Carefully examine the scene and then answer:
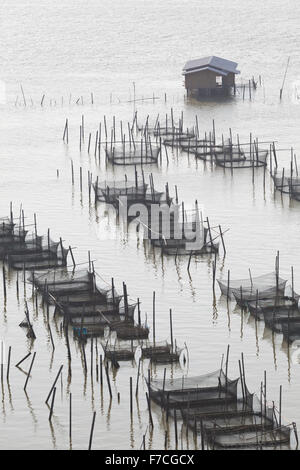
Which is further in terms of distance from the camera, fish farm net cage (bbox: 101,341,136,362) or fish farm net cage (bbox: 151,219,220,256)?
fish farm net cage (bbox: 151,219,220,256)

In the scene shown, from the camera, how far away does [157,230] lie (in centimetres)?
4709

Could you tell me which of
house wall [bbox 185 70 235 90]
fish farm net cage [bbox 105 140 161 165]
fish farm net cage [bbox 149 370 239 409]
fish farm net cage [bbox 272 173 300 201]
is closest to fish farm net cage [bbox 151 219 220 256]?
fish farm net cage [bbox 272 173 300 201]

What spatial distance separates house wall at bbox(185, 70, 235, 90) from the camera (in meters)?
78.5

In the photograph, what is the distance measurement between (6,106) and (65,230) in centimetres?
3386

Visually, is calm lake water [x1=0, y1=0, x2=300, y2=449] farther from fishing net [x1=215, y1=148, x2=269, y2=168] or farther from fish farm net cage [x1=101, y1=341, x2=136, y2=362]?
fishing net [x1=215, y1=148, x2=269, y2=168]

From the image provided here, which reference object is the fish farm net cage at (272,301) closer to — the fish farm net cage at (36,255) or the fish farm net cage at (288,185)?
the fish farm net cage at (36,255)

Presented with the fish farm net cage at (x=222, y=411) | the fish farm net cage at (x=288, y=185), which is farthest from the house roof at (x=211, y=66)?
the fish farm net cage at (x=222, y=411)

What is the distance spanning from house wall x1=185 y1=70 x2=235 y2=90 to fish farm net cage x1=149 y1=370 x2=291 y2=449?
46714mm

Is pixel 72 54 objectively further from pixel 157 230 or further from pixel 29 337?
pixel 29 337

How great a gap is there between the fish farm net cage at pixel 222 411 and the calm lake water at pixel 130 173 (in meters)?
0.63

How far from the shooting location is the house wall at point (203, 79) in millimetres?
78500

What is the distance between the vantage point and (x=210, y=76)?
78.7m

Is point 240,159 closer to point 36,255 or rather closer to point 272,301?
point 36,255
